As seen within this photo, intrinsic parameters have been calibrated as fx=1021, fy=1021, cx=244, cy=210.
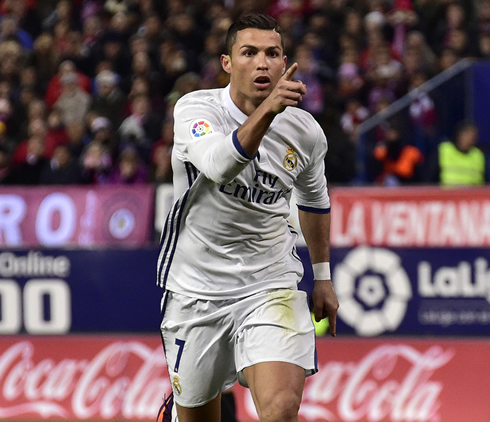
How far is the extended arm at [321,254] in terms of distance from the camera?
5168 millimetres

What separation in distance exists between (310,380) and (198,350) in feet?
13.2

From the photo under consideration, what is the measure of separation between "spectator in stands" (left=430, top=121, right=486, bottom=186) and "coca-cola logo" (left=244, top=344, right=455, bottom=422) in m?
2.57

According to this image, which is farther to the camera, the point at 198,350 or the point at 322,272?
the point at 322,272

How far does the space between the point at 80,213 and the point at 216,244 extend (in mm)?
5108

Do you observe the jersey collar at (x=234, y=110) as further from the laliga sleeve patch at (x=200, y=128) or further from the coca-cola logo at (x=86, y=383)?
the coca-cola logo at (x=86, y=383)

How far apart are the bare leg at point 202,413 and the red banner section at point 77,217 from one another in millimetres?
4751

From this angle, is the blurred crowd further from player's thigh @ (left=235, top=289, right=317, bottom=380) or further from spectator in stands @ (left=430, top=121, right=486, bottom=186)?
player's thigh @ (left=235, top=289, right=317, bottom=380)

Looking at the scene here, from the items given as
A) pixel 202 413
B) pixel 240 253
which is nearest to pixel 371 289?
pixel 202 413

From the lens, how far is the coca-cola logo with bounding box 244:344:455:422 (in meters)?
8.52

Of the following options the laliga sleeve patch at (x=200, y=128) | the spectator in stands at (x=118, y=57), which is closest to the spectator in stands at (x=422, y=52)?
the spectator in stands at (x=118, y=57)

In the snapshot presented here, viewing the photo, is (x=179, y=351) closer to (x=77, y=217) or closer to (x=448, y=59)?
(x=77, y=217)

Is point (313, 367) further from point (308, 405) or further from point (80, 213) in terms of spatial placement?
point (80, 213)

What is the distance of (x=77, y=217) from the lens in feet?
31.8

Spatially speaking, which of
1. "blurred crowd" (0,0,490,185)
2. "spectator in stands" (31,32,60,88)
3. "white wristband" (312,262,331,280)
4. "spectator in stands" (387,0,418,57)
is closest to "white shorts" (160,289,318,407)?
"white wristband" (312,262,331,280)
